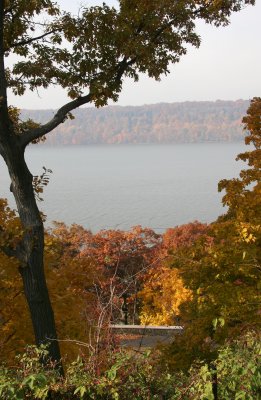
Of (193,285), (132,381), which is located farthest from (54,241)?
(132,381)

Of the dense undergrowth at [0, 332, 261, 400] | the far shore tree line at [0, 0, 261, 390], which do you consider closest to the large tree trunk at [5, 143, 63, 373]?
the far shore tree line at [0, 0, 261, 390]

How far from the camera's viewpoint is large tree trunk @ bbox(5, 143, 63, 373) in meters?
8.36

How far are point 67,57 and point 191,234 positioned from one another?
3552cm

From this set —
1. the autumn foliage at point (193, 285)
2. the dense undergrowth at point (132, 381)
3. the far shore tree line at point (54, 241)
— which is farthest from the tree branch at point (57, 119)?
the dense undergrowth at point (132, 381)

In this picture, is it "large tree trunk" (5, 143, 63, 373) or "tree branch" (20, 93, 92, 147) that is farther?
"tree branch" (20, 93, 92, 147)

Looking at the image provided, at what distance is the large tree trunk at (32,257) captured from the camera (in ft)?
27.4

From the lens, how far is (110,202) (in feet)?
399

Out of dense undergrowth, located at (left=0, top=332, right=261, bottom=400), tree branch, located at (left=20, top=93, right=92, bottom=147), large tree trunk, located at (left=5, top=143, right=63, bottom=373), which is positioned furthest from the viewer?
tree branch, located at (left=20, top=93, right=92, bottom=147)

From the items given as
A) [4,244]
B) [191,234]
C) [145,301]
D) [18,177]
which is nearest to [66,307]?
[4,244]

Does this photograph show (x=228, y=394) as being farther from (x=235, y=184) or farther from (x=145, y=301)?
(x=145, y=301)

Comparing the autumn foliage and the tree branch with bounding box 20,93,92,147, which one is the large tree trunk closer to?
the autumn foliage

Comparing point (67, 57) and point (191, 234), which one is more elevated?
point (67, 57)

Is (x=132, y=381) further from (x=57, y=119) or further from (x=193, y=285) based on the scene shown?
(x=193, y=285)

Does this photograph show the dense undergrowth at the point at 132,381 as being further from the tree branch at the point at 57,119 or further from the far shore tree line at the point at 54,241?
the tree branch at the point at 57,119
